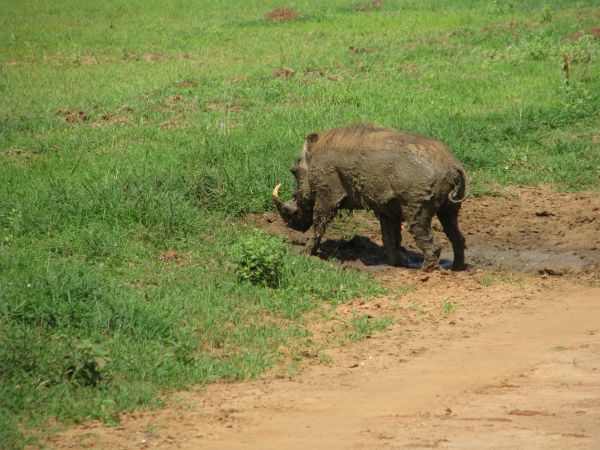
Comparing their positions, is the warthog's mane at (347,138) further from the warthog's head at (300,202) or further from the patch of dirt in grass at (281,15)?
the patch of dirt in grass at (281,15)

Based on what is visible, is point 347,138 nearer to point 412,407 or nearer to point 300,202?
point 300,202

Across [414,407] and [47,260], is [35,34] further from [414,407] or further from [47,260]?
[414,407]

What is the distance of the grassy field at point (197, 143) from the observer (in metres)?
7.16

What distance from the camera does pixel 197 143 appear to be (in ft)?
40.0

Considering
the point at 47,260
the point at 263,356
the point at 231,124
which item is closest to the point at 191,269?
the point at 47,260

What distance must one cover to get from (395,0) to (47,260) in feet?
50.5

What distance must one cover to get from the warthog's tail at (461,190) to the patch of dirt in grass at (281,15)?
39.7ft

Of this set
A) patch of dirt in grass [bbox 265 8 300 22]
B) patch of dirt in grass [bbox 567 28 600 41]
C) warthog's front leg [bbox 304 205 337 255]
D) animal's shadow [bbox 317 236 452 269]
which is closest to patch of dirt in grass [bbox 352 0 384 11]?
patch of dirt in grass [bbox 265 8 300 22]

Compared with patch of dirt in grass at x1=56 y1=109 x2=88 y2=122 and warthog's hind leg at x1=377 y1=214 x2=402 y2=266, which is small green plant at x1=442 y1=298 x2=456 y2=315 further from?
patch of dirt in grass at x1=56 y1=109 x2=88 y2=122

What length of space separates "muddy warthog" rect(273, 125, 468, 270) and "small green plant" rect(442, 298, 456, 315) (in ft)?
3.30

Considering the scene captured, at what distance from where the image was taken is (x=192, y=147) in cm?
1202

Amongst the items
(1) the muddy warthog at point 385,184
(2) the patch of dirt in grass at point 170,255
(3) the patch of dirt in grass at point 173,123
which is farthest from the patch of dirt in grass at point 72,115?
(2) the patch of dirt in grass at point 170,255

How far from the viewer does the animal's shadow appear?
10195 mm

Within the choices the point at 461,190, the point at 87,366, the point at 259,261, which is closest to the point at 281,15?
the point at 461,190
